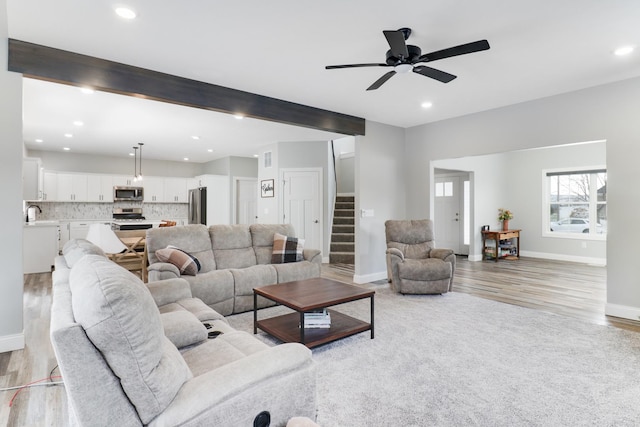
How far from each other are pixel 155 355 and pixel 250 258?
3.24 meters

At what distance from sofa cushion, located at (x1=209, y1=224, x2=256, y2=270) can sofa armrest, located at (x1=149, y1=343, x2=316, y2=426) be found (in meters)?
2.89

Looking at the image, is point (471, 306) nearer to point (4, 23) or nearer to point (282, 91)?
point (282, 91)

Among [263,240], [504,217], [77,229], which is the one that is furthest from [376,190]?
[77,229]

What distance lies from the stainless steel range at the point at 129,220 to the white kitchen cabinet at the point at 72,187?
852mm

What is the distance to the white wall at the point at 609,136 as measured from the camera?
370 cm

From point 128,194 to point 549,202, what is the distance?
1039 centimetres

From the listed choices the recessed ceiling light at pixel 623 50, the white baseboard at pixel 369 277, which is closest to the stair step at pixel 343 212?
the white baseboard at pixel 369 277

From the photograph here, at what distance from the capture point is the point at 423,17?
2.56 metres

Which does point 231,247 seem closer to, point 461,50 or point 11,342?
point 11,342

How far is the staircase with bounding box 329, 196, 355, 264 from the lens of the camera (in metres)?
7.26

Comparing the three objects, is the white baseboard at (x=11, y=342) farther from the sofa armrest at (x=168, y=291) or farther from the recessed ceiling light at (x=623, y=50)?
the recessed ceiling light at (x=623, y=50)

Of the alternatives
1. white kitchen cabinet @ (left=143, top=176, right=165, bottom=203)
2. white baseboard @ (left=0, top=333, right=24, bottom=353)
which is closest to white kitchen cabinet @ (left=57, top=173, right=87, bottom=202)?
white kitchen cabinet @ (left=143, top=176, right=165, bottom=203)

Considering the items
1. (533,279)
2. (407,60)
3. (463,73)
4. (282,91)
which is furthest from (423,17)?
(533,279)

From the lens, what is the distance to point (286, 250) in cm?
445
